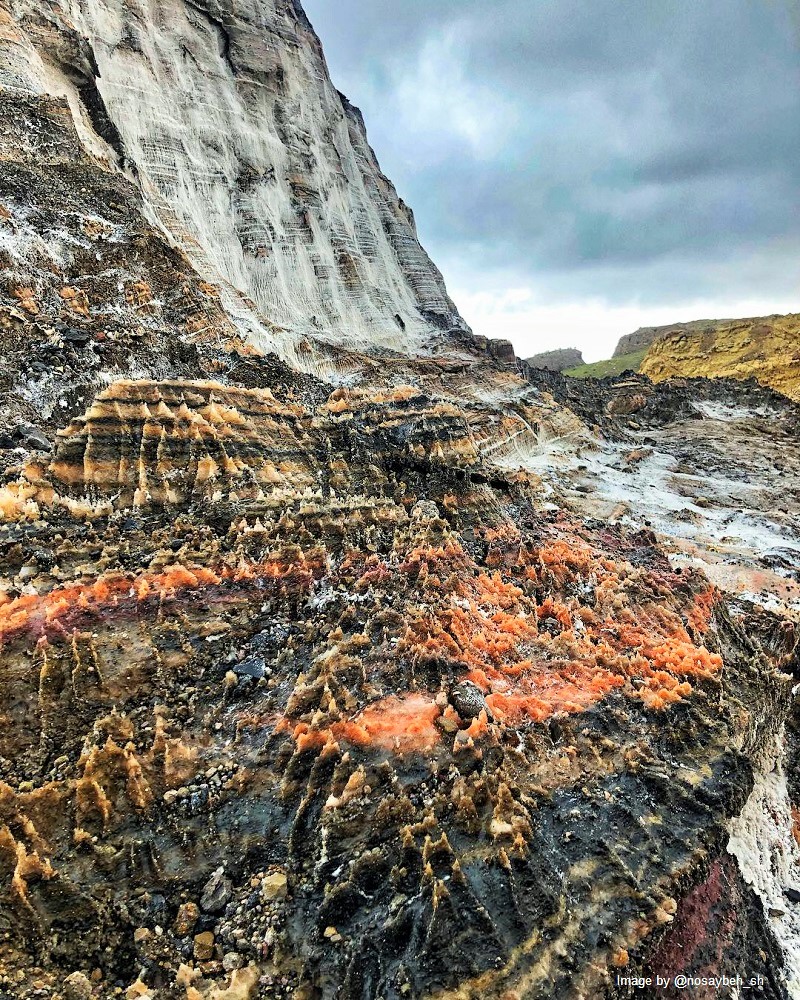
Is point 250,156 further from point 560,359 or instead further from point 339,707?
point 560,359

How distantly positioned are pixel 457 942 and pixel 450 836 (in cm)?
74

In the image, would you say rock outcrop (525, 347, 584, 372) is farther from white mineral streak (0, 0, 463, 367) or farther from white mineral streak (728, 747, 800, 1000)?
white mineral streak (728, 747, 800, 1000)

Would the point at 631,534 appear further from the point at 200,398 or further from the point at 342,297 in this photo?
the point at 342,297

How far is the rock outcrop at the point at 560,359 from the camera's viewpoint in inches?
3748

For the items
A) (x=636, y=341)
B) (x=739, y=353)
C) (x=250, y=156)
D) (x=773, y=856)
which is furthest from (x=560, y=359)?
(x=773, y=856)

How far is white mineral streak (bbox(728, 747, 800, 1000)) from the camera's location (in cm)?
537

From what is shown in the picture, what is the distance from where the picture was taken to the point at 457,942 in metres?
3.60

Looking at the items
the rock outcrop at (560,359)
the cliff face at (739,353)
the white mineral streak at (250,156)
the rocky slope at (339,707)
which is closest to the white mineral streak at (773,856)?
the rocky slope at (339,707)

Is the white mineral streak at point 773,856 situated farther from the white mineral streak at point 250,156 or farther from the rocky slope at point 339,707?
the white mineral streak at point 250,156

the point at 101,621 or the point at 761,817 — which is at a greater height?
Answer: the point at 101,621

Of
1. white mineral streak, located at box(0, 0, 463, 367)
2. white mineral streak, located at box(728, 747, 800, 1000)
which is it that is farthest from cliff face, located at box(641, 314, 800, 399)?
white mineral streak, located at box(728, 747, 800, 1000)

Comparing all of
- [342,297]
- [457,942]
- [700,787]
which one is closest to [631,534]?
[700,787]

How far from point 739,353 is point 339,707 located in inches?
2333

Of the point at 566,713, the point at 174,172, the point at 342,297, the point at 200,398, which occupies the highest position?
the point at 174,172
